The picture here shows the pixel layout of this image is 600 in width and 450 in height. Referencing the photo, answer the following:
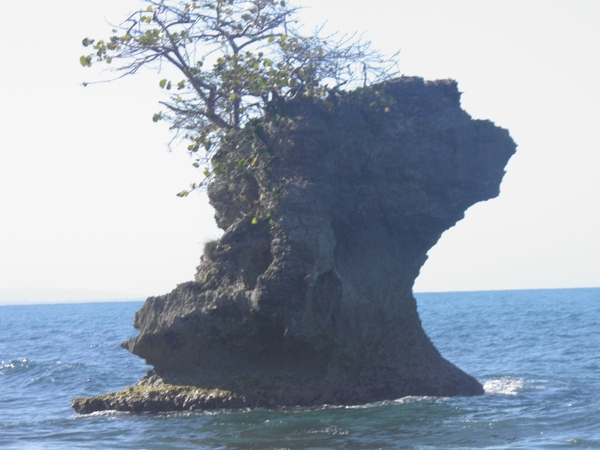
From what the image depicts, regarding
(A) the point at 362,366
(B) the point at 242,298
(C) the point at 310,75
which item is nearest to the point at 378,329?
(A) the point at 362,366

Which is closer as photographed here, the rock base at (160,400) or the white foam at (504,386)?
the rock base at (160,400)

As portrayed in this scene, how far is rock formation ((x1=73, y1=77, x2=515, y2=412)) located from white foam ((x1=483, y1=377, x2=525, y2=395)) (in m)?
0.91

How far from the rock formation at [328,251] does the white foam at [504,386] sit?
0.91m

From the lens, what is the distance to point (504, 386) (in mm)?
16641

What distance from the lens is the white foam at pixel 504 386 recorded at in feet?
51.8

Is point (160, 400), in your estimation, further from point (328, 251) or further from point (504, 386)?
point (504, 386)

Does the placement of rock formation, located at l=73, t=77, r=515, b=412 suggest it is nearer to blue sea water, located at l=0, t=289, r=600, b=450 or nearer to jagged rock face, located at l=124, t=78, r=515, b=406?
jagged rock face, located at l=124, t=78, r=515, b=406

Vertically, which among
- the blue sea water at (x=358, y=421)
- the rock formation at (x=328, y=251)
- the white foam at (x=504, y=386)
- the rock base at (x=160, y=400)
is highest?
the rock formation at (x=328, y=251)

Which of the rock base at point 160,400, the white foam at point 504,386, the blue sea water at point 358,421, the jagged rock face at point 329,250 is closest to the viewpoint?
Answer: the blue sea water at point 358,421

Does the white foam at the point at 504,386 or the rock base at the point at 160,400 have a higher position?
the rock base at the point at 160,400

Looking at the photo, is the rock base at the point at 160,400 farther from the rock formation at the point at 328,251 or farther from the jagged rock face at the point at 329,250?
the jagged rock face at the point at 329,250

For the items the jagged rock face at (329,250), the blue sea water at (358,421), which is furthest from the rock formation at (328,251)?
the blue sea water at (358,421)

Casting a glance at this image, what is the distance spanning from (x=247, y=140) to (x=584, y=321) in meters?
28.2

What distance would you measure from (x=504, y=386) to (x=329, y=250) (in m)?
5.80
